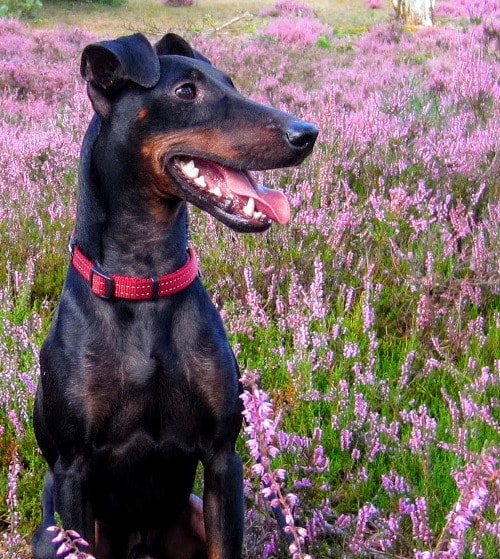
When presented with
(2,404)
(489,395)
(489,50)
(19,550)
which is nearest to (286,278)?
(489,395)

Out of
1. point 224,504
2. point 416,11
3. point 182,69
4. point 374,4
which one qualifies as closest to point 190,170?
point 182,69

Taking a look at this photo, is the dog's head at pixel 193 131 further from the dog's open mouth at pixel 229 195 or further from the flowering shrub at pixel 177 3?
the flowering shrub at pixel 177 3

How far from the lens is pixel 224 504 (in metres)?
2.50

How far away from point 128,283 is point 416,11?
1872cm

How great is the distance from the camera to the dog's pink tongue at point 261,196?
2.46 m

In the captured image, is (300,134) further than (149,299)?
No

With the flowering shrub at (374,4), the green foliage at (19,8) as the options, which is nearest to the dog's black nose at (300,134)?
the green foliage at (19,8)

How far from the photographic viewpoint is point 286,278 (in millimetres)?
4492

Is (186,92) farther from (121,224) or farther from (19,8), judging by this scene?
(19,8)

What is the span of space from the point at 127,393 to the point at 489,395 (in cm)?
179

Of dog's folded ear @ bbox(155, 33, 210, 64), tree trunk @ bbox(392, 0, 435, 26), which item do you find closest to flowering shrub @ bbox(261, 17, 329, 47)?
tree trunk @ bbox(392, 0, 435, 26)

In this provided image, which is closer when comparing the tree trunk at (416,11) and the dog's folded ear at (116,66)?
the dog's folded ear at (116,66)

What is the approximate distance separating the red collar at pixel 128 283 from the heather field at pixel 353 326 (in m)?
0.66

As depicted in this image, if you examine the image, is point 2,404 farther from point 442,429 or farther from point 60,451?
point 442,429
